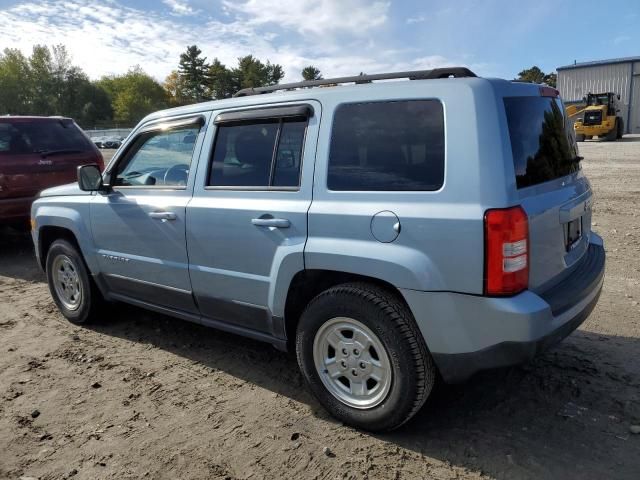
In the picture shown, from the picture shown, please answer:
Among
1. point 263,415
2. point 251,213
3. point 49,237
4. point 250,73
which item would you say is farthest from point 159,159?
point 250,73

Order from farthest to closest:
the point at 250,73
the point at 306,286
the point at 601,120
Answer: the point at 250,73 → the point at 601,120 → the point at 306,286

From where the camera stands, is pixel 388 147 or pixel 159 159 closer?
pixel 388 147

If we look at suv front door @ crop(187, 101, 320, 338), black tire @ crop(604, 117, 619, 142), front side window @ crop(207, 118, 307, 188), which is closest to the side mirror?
suv front door @ crop(187, 101, 320, 338)

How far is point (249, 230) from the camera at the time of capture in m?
3.19

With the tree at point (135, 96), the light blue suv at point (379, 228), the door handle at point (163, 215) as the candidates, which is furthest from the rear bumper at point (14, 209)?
the tree at point (135, 96)

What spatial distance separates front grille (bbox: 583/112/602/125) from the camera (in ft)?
95.1

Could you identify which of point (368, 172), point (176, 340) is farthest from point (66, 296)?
point (368, 172)

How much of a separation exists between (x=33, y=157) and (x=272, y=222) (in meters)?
5.81

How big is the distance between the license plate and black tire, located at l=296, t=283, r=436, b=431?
106 centimetres

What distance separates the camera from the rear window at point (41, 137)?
7.28m

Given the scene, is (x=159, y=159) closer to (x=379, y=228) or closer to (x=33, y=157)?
(x=379, y=228)

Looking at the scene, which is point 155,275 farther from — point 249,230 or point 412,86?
point 412,86

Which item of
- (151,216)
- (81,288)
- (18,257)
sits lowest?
(18,257)

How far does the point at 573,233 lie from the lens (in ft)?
9.91
